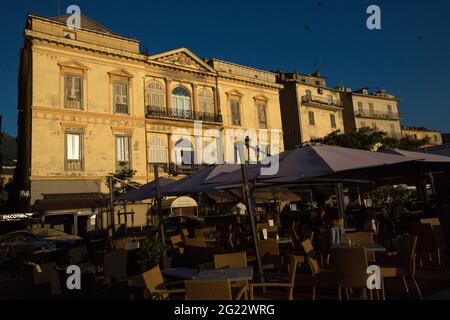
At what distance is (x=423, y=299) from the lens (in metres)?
5.56

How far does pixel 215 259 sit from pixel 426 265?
17.9 feet

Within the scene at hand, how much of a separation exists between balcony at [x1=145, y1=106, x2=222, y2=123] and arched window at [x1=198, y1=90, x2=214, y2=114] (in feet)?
1.40

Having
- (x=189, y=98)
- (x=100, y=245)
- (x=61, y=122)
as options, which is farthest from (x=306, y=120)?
(x=100, y=245)

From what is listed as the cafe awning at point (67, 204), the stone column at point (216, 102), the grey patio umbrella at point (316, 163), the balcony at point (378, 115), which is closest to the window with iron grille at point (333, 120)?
the balcony at point (378, 115)

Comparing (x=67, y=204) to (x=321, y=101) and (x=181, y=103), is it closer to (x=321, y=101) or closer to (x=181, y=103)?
(x=181, y=103)

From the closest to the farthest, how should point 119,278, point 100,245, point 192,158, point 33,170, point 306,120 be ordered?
point 119,278, point 100,245, point 33,170, point 192,158, point 306,120

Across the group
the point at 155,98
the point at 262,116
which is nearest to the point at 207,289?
the point at 155,98

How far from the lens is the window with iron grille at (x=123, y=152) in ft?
79.0

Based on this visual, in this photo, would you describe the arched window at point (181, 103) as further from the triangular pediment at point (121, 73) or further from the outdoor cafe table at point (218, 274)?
the outdoor cafe table at point (218, 274)

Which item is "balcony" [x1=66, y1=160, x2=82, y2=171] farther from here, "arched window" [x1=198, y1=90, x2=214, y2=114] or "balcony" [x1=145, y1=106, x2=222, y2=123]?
"arched window" [x1=198, y1=90, x2=214, y2=114]

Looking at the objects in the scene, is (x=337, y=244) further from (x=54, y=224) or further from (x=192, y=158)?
(x=192, y=158)

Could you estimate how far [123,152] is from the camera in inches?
963

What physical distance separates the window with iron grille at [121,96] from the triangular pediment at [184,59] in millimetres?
3525

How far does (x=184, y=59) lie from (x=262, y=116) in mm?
8787
